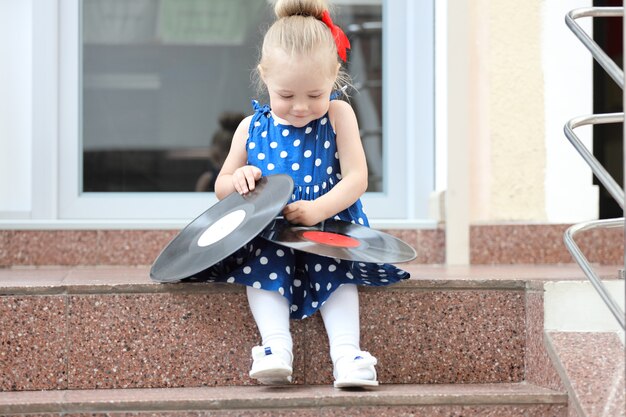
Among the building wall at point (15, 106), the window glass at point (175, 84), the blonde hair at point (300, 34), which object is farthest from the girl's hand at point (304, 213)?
the building wall at point (15, 106)

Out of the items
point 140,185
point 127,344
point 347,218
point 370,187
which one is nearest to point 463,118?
point 370,187

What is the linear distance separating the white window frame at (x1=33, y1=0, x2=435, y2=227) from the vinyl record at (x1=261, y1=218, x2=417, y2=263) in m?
0.92

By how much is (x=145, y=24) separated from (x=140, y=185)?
0.58 meters

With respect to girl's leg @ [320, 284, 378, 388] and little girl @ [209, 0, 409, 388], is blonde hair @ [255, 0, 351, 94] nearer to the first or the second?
little girl @ [209, 0, 409, 388]

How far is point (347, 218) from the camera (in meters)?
Answer: 2.42

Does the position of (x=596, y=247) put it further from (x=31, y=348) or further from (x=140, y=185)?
(x=31, y=348)

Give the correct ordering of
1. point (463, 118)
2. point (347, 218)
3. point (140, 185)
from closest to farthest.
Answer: point (347, 218), point (463, 118), point (140, 185)

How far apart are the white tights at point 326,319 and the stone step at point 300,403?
0.35 ft

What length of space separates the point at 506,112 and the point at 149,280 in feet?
4.60

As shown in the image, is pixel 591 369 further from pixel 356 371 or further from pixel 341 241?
pixel 341 241

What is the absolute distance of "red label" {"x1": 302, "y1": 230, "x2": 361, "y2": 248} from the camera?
2199 millimetres

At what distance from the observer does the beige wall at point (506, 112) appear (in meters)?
3.18

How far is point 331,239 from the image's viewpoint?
2230 millimetres

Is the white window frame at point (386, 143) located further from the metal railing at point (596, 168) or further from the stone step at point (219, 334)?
the metal railing at point (596, 168)
